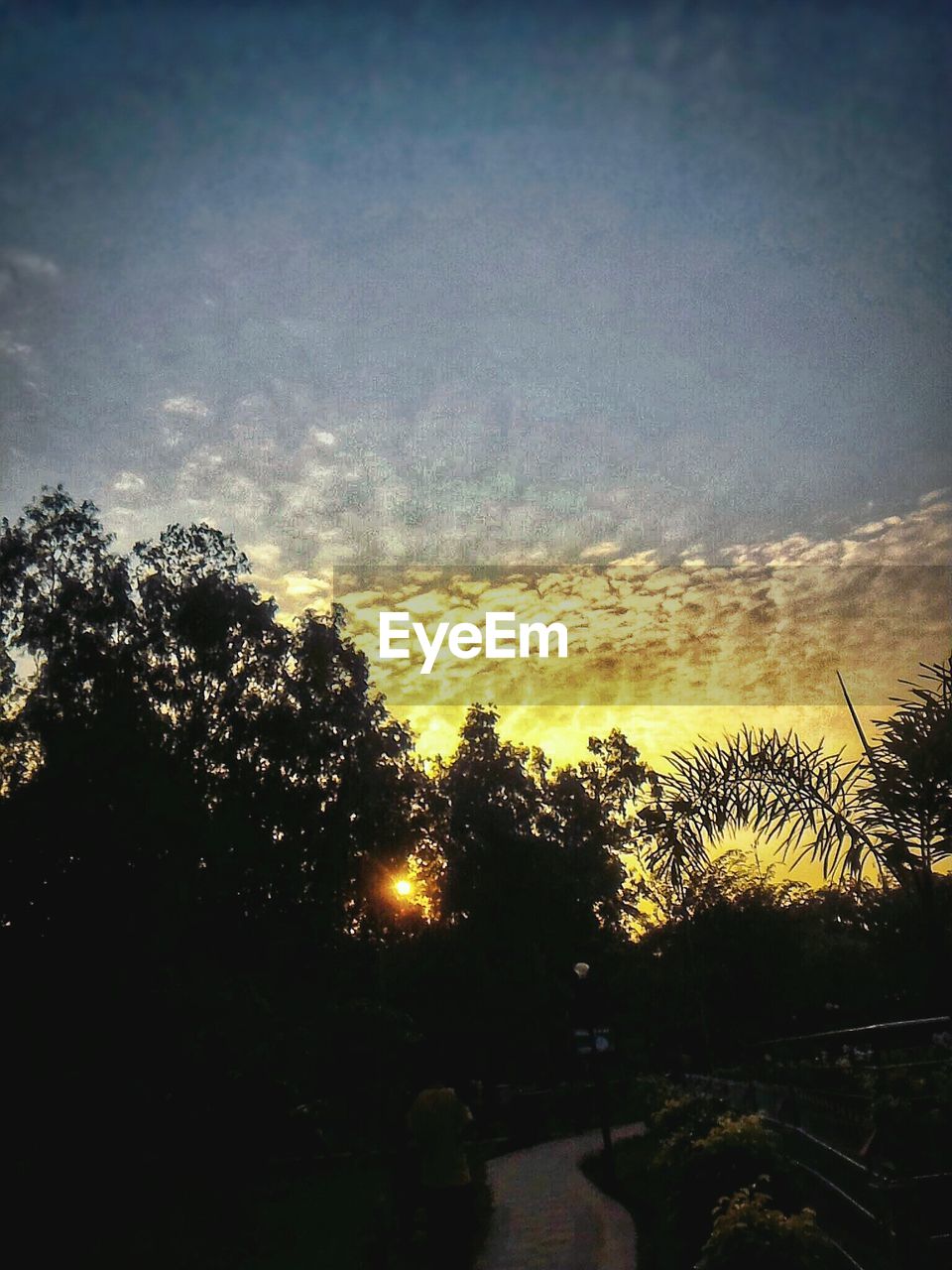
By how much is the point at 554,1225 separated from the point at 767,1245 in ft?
27.4

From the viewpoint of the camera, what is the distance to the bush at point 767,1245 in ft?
17.3

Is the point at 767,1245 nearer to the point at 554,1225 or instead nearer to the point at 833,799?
the point at 833,799

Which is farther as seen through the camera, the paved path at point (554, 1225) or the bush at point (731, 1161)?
the paved path at point (554, 1225)

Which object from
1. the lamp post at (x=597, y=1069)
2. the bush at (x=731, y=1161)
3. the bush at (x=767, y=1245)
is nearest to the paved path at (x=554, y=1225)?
the lamp post at (x=597, y=1069)

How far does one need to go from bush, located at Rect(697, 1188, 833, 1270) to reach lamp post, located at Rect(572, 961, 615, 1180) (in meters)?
11.8

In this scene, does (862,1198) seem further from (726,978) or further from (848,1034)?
(726,978)

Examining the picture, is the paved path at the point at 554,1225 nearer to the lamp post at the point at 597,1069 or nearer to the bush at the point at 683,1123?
the lamp post at the point at 597,1069

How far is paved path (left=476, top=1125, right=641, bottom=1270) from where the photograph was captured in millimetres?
10336

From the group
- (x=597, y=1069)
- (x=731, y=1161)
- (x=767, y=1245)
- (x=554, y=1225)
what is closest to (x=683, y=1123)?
(x=554, y=1225)

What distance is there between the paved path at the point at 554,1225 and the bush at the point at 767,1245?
15.5ft

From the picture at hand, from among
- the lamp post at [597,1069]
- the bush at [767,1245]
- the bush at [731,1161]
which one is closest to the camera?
the bush at [767,1245]

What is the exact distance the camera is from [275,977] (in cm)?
2761

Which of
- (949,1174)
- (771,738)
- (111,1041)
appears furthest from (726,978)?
(949,1174)

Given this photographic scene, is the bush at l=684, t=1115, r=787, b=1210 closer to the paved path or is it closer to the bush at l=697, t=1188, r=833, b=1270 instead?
the bush at l=697, t=1188, r=833, b=1270
